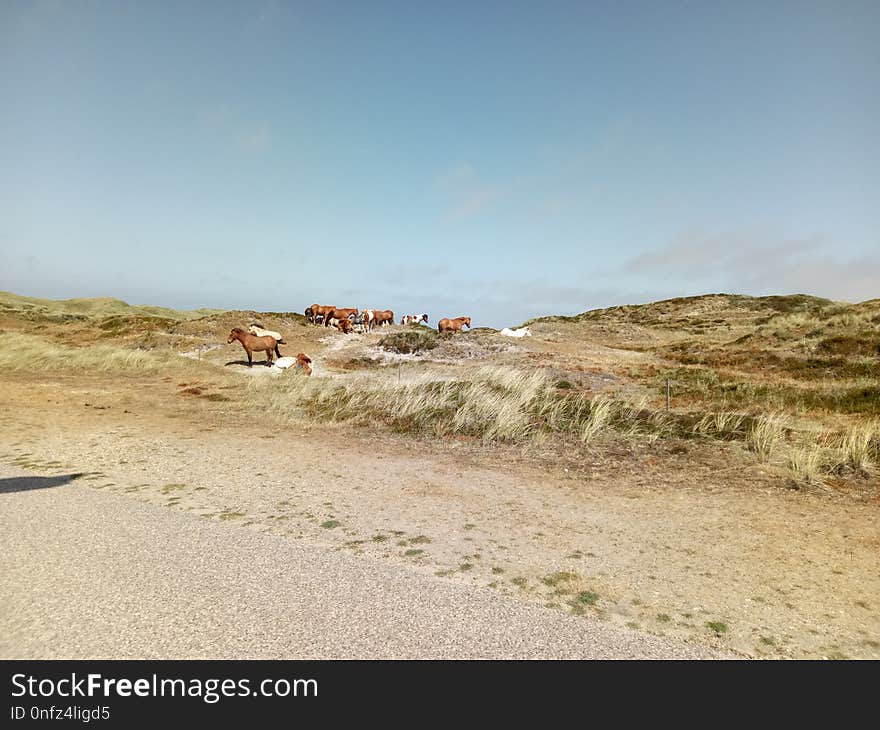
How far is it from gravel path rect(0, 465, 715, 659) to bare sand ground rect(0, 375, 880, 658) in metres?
0.38

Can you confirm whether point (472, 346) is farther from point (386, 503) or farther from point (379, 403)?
point (386, 503)

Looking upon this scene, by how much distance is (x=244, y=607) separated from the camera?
417 centimetres

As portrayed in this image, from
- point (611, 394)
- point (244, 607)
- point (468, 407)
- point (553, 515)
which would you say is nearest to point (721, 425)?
point (611, 394)

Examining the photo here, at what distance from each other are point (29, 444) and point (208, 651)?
9.81 metres

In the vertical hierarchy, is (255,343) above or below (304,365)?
above

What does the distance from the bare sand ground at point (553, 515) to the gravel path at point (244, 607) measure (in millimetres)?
380

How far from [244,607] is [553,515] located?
4467 millimetres

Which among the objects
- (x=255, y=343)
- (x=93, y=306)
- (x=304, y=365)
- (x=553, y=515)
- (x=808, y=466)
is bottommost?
(x=553, y=515)

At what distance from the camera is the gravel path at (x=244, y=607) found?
3656mm

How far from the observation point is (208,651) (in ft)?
11.8

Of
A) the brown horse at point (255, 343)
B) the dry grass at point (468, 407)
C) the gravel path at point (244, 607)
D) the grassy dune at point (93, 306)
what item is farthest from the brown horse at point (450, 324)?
the grassy dune at point (93, 306)

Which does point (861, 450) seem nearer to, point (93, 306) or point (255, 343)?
point (255, 343)

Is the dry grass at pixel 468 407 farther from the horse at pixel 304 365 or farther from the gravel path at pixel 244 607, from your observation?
the gravel path at pixel 244 607

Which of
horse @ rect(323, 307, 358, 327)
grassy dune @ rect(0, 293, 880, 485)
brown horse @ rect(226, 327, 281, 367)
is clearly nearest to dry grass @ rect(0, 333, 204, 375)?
grassy dune @ rect(0, 293, 880, 485)
